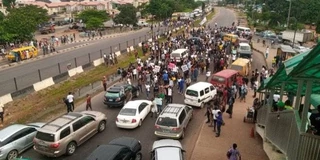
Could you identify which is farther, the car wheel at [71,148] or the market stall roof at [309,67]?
the car wheel at [71,148]

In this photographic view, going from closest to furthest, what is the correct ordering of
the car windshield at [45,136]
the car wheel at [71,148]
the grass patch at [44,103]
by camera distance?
the car windshield at [45,136]
the car wheel at [71,148]
the grass patch at [44,103]

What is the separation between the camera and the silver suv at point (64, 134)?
1300cm

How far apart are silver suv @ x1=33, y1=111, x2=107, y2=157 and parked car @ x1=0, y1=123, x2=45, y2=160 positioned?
951 millimetres

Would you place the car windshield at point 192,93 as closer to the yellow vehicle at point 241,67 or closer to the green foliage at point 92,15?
the yellow vehicle at point 241,67

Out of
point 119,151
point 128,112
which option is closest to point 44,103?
point 128,112

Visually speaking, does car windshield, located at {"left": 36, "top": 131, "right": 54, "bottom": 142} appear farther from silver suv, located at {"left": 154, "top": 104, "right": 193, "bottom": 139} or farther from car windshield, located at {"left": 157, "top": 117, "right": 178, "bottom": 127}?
car windshield, located at {"left": 157, "top": 117, "right": 178, "bottom": 127}

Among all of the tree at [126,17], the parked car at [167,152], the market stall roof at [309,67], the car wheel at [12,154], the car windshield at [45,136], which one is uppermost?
the market stall roof at [309,67]

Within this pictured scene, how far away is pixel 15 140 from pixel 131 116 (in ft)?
Result: 19.1

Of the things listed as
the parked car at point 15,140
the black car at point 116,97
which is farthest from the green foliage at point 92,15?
the parked car at point 15,140

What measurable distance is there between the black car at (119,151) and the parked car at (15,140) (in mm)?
4420

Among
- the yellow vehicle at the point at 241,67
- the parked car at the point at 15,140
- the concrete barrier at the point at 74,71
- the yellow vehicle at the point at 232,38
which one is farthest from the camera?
the yellow vehicle at the point at 232,38

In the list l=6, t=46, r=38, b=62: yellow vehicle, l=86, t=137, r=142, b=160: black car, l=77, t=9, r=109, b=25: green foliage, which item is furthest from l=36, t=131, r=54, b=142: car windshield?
l=77, t=9, r=109, b=25: green foliage

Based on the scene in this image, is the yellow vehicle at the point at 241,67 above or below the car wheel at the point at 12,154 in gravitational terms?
above

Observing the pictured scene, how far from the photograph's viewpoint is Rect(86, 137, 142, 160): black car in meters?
11.0
